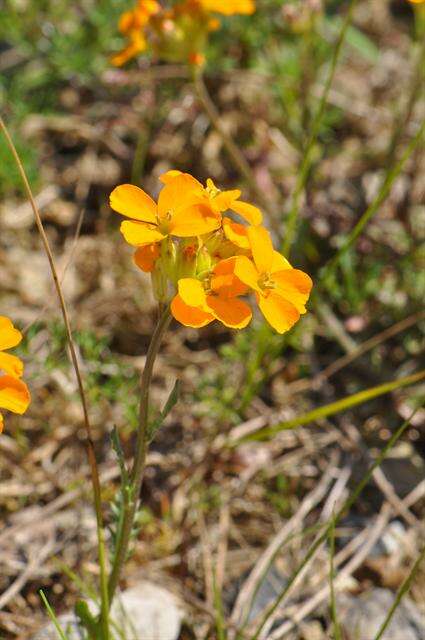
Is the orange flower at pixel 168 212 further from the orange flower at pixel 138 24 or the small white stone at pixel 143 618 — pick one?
the orange flower at pixel 138 24

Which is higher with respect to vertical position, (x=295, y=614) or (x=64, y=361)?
(x=64, y=361)

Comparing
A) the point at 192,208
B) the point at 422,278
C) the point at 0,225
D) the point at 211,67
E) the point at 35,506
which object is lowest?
the point at 35,506

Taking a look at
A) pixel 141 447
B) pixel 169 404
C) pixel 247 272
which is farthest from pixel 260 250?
pixel 141 447

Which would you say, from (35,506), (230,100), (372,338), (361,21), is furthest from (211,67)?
(35,506)

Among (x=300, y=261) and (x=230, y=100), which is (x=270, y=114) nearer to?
(x=230, y=100)

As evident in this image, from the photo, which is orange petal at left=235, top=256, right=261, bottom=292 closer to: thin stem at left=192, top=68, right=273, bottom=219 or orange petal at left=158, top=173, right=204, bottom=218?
orange petal at left=158, top=173, right=204, bottom=218

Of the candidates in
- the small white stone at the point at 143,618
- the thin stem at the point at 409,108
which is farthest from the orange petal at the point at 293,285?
the thin stem at the point at 409,108
